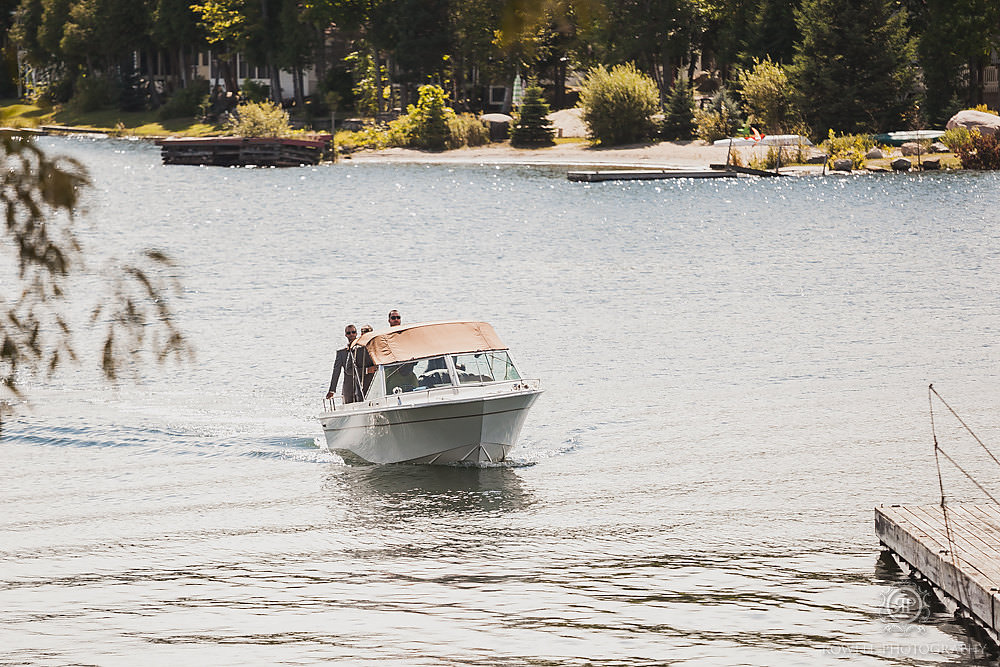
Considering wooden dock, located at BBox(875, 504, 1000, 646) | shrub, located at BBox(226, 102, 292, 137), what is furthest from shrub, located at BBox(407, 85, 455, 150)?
wooden dock, located at BBox(875, 504, 1000, 646)

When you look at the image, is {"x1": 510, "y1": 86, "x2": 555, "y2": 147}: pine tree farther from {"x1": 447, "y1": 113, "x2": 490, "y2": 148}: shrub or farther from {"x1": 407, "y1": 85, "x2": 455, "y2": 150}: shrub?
{"x1": 407, "y1": 85, "x2": 455, "y2": 150}: shrub

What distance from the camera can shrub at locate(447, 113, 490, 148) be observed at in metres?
111

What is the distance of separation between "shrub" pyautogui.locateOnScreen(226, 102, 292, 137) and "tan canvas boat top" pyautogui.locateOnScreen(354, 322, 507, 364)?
318ft

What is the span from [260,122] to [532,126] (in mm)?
26396

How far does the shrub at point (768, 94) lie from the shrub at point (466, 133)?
2359cm

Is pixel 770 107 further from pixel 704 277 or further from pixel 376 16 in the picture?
pixel 704 277

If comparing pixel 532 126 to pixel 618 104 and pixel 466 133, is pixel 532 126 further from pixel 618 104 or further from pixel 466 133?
pixel 618 104

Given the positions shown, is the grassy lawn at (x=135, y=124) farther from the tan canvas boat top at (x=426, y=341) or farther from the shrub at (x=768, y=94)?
the tan canvas boat top at (x=426, y=341)

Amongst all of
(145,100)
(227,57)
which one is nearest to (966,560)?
(227,57)

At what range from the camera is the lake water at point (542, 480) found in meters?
14.2

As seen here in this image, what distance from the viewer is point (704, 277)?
46.6 metres

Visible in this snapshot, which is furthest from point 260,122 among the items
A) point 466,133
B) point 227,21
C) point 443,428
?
point 443,428

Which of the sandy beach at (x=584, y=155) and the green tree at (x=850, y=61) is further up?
the green tree at (x=850, y=61)

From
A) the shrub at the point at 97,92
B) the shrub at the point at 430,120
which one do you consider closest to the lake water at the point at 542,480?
the shrub at the point at 430,120
